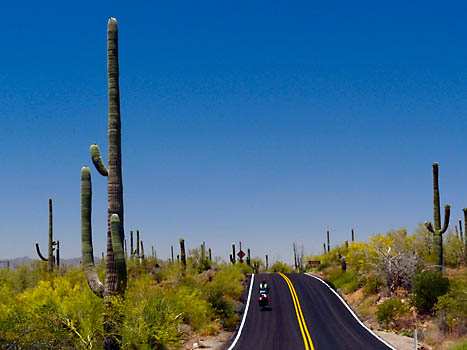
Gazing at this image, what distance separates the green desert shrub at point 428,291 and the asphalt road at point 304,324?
3697 mm

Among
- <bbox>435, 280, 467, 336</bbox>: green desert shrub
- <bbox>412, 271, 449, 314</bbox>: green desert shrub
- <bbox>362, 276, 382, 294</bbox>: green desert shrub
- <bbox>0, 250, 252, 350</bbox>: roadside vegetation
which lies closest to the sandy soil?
<bbox>0, 250, 252, 350</bbox>: roadside vegetation

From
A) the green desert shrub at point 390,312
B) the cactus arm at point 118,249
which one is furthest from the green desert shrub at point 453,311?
the cactus arm at point 118,249

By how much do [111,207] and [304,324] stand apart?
1824 centimetres

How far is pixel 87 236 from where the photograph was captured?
16906 mm

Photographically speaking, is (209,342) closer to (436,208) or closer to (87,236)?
(87,236)

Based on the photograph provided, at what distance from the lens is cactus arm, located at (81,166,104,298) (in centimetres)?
1639

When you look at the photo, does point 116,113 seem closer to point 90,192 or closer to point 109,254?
point 90,192

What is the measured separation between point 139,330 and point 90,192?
200 inches

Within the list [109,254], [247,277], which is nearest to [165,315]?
[109,254]

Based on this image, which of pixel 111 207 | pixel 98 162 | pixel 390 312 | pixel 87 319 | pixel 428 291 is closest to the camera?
pixel 111 207

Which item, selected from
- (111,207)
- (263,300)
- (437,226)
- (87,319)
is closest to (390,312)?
(437,226)

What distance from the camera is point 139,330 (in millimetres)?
17672

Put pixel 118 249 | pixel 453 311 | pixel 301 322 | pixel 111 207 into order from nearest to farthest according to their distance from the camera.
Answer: pixel 118 249 → pixel 111 207 → pixel 453 311 → pixel 301 322

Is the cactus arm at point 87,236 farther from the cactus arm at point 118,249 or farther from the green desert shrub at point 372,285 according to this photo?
the green desert shrub at point 372,285
